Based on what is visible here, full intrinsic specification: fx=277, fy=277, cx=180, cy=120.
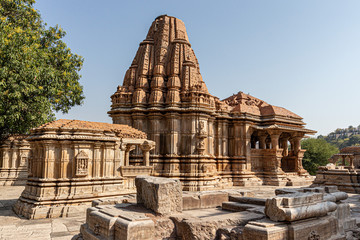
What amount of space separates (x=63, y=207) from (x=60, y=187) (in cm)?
76


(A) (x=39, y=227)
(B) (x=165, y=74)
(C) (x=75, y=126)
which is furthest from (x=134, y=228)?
(B) (x=165, y=74)

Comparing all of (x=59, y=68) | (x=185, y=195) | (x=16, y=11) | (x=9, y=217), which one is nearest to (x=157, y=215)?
(x=185, y=195)

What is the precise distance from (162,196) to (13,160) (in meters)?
17.4

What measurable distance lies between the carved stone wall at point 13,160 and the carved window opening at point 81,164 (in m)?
11.0

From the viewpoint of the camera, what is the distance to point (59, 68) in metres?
19.0

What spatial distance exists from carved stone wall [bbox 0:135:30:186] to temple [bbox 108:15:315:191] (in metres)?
7.07

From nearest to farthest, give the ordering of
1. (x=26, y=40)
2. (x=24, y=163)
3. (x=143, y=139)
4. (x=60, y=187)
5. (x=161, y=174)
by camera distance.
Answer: (x=60, y=187) → (x=143, y=139) → (x=26, y=40) → (x=161, y=174) → (x=24, y=163)

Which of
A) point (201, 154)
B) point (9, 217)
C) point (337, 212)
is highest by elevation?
point (201, 154)

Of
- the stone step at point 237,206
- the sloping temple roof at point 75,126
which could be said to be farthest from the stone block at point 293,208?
the sloping temple roof at point 75,126

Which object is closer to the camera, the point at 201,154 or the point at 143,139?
the point at 143,139

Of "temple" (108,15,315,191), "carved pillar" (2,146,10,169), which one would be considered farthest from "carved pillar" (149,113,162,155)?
"carved pillar" (2,146,10,169)

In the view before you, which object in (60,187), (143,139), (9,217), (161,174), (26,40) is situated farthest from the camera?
(161,174)

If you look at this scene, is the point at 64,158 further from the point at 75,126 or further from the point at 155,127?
the point at 155,127

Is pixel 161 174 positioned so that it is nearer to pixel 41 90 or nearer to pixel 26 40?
pixel 41 90
